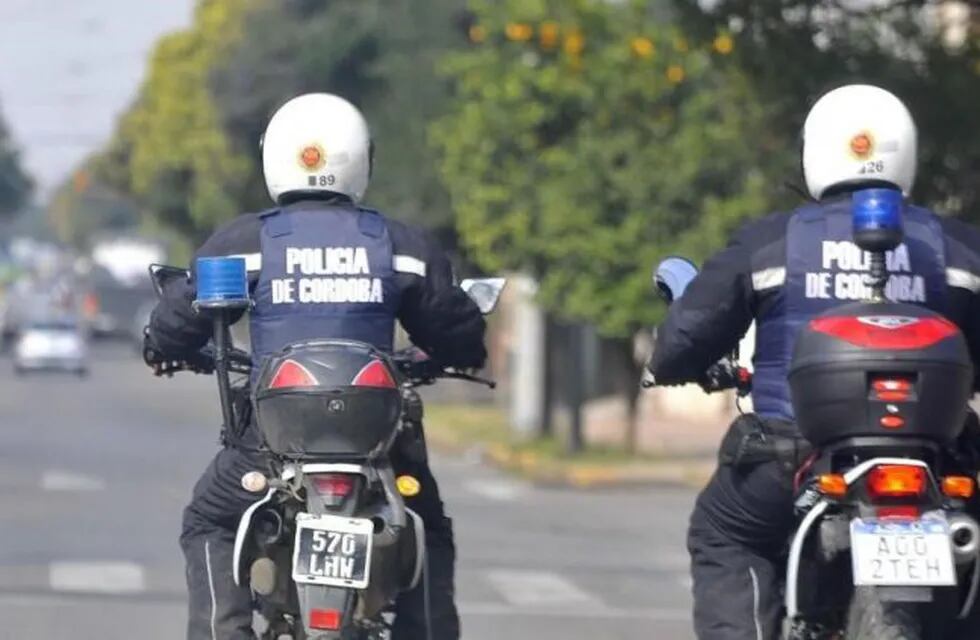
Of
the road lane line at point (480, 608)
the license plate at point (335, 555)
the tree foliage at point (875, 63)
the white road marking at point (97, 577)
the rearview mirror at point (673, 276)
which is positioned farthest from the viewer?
the tree foliage at point (875, 63)

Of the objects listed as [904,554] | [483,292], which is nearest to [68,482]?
[483,292]

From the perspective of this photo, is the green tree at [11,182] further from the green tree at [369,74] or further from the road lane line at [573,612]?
the road lane line at [573,612]

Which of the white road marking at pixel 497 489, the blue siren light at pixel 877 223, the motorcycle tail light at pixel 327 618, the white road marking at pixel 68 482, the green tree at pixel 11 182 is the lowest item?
the white road marking at pixel 497 489

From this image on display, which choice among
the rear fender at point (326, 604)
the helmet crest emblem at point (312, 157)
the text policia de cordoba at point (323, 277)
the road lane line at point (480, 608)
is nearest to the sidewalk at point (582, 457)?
the road lane line at point (480, 608)

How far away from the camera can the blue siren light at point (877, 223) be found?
569 cm

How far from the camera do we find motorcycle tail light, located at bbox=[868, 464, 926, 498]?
5.57 meters

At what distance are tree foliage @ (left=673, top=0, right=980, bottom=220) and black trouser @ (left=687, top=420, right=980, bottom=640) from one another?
1110cm

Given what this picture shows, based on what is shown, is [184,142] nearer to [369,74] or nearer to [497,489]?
[369,74]

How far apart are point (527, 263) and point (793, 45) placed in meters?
9.10

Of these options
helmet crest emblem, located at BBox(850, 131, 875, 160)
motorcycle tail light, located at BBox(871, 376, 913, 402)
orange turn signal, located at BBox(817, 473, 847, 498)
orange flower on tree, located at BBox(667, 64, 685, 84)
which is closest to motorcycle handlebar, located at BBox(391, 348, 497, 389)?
helmet crest emblem, located at BBox(850, 131, 875, 160)

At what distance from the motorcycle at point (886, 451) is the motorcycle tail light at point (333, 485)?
108cm

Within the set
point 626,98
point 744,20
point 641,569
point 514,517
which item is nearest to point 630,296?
point 626,98

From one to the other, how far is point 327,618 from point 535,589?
7880mm

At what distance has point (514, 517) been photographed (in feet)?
63.3
